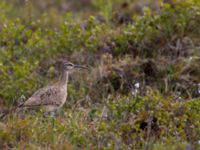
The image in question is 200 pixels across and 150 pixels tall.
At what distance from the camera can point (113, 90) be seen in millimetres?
11305

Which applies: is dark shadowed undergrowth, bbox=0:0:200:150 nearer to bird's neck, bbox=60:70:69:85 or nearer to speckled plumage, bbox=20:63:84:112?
speckled plumage, bbox=20:63:84:112

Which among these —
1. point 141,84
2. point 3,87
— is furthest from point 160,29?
point 3,87

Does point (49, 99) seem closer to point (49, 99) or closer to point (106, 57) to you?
point (49, 99)

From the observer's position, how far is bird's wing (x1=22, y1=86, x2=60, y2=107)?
A: 387 inches

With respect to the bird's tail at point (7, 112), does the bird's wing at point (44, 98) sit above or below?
above

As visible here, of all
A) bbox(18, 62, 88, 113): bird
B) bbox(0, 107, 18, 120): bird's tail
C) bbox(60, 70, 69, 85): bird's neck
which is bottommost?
bbox(0, 107, 18, 120): bird's tail

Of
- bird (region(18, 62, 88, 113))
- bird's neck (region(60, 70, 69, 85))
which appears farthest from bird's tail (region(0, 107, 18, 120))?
bird's neck (region(60, 70, 69, 85))

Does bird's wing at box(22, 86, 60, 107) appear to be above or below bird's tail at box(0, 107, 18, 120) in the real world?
above

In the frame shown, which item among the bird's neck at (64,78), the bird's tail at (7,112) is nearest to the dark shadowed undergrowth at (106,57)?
the bird's tail at (7,112)

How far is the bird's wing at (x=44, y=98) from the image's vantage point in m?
9.82

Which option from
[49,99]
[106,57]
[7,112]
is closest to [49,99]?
[49,99]

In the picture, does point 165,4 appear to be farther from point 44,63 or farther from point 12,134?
point 12,134

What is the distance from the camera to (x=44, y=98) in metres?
9.95

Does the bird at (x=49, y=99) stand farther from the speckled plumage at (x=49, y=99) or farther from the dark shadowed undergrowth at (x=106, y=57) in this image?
the dark shadowed undergrowth at (x=106, y=57)
